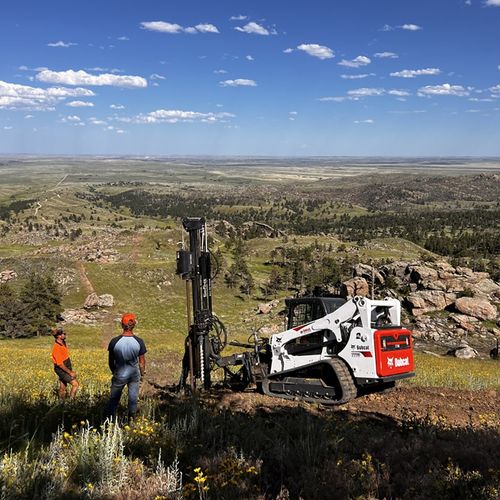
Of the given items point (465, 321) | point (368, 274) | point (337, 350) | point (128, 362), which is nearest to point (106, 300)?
point (368, 274)

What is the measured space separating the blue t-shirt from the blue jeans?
10cm

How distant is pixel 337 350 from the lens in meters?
12.2

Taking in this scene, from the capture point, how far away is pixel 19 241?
134 meters

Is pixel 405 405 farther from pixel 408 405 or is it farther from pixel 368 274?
pixel 368 274

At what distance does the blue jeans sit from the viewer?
8164 millimetres

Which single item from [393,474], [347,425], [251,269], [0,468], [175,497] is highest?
[0,468]

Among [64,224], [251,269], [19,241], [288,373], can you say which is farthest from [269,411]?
[64,224]

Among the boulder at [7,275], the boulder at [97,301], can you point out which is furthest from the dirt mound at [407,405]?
the boulder at [7,275]

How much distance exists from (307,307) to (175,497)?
29.0ft

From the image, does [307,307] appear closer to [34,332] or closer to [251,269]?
[34,332]

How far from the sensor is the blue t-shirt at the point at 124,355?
8.73 m

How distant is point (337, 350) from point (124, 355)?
569 cm

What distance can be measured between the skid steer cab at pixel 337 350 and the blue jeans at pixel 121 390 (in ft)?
16.2

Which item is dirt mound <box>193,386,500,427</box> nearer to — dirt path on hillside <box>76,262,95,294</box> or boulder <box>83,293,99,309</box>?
boulder <box>83,293,99,309</box>
